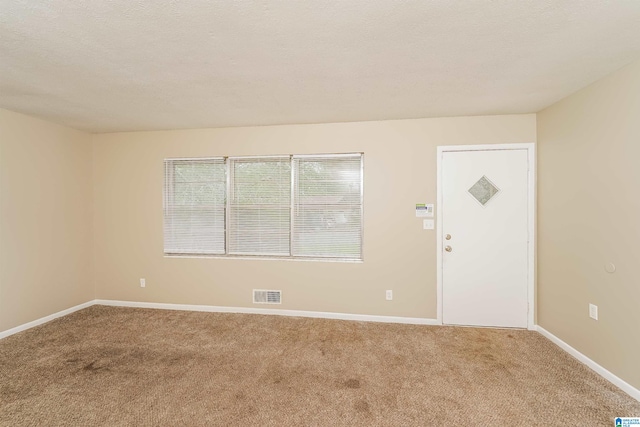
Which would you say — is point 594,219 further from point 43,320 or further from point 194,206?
point 43,320

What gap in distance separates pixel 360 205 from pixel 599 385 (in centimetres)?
260

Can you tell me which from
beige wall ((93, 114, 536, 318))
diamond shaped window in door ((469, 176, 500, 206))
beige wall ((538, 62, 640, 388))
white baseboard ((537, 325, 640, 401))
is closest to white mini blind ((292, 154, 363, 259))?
beige wall ((93, 114, 536, 318))

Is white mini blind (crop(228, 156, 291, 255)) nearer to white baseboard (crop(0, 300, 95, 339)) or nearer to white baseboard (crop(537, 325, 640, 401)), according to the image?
white baseboard (crop(0, 300, 95, 339))

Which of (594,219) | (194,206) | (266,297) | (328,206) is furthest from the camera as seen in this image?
(194,206)

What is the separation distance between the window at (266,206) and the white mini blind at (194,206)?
0.04ft

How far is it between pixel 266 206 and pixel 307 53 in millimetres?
2227

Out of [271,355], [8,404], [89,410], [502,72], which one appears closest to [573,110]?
[502,72]

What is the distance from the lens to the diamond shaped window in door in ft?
11.2

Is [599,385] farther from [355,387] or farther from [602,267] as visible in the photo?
[355,387]

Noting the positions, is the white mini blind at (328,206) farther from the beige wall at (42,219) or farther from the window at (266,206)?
the beige wall at (42,219)

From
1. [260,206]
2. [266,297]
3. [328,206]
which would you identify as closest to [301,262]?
[266,297]

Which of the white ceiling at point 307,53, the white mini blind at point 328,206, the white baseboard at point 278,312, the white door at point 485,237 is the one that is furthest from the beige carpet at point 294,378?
the white ceiling at point 307,53

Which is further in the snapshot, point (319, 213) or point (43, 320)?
point (319, 213)

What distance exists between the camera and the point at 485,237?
343 cm
